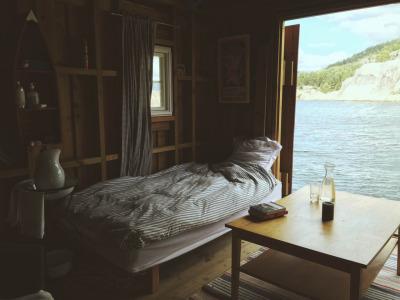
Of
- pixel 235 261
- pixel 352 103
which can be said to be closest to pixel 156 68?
pixel 235 261

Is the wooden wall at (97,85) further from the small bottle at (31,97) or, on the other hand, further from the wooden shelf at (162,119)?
the small bottle at (31,97)

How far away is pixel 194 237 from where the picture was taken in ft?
7.45

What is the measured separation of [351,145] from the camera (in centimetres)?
1026

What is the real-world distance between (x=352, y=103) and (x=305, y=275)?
50.8 feet

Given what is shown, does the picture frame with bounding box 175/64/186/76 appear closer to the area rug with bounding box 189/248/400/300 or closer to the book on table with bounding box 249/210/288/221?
the book on table with bounding box 249/210/288/221

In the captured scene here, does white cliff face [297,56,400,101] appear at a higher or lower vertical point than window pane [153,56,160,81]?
higher

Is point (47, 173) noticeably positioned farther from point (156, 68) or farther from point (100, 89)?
point (156, 68)

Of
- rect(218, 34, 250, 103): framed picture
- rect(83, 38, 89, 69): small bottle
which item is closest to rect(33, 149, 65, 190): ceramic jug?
rect(83, 38, 89, 69): small bottle

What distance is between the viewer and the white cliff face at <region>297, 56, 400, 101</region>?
1234 centimetres

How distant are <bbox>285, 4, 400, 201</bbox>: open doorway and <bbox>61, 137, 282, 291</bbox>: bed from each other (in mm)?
3133

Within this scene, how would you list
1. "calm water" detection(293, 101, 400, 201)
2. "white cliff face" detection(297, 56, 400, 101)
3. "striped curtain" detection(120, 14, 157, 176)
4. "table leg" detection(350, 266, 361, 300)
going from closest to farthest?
"table leg" detection(350, 266, 361, 300)
"striped curtain" detection(120, 14, 157, 176)
"calm water" detection(293, 101, 400, 201)
"white cliff face" detection(297, 56, 400, 101)

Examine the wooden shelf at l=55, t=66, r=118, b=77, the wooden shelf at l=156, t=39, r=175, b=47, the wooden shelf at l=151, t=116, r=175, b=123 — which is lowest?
the wooden shelf at l=151, t=116, r=175, b=123

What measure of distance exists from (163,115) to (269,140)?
1.27 m

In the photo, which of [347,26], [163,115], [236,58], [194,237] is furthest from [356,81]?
[194,237]
